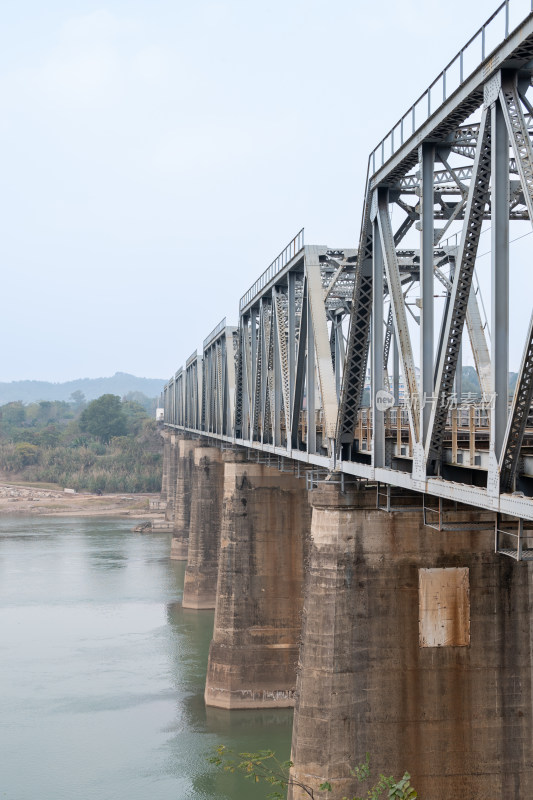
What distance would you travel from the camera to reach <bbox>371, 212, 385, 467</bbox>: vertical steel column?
1609cm

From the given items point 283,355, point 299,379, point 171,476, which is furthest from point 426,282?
point 171,476

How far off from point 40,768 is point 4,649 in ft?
42.5

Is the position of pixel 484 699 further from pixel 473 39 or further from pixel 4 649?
pixel 4 649

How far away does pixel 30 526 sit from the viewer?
86.3m

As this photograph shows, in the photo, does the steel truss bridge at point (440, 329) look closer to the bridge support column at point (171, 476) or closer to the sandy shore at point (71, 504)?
the bridge support column at point (171, 476)

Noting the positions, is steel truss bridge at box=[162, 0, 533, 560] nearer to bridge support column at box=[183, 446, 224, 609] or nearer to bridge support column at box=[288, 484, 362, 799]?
bridge support column at box=[288, 484, 362, 799]

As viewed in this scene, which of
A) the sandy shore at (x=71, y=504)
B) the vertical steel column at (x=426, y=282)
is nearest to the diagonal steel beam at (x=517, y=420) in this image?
the vertical steel column at (x=426, y=282)

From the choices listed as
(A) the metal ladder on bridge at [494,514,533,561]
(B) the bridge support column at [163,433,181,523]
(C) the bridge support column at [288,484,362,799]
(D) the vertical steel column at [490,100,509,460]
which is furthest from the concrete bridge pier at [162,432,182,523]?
(D) the vertical steel column at [490,100,509,460]

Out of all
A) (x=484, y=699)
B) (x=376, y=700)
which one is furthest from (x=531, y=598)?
(x=376, y=700)

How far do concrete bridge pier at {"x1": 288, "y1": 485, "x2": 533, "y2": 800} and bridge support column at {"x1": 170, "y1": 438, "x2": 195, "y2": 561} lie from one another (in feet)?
151

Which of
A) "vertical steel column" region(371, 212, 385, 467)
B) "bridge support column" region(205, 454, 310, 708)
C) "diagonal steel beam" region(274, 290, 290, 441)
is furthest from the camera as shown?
"bridge support column" region(205, 454, 310, 708)

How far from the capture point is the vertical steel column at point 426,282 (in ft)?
43.2

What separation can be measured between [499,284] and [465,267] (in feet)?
2.50

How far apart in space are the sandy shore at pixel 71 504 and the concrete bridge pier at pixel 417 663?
7414 centimetres
